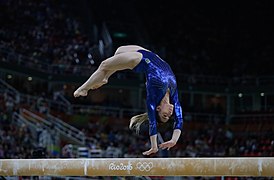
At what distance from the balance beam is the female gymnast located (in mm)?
326

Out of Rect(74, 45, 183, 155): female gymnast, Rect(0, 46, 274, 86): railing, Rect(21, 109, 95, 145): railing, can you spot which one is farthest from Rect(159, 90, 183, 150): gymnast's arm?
Rect(0, 46, 274, 86): railing

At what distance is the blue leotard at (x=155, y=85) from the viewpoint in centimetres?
773

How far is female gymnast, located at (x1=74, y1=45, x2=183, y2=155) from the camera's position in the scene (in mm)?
7789

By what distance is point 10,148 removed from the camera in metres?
18.3

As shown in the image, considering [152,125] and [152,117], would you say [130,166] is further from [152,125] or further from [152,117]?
[152,117]

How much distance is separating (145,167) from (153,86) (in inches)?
46.7

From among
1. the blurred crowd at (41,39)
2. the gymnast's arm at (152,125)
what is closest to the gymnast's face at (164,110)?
the gymnast's arm at (152,125)

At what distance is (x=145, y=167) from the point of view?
760cm

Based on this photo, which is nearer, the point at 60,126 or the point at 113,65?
the point at 113,65

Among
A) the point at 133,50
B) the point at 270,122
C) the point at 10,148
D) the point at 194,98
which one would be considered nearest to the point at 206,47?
the point at 194,98

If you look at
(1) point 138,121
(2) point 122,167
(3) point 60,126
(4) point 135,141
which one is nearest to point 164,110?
(1) point 138,121

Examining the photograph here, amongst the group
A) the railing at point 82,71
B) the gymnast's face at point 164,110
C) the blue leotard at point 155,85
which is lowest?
the gymnast's face at point 164,110

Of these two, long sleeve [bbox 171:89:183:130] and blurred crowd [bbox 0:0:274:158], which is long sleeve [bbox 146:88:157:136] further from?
blurred crowd [bbox 0:0:274:158]

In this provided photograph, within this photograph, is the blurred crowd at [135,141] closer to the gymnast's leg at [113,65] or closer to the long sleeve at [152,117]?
the gymnast's leg at [113,65]
